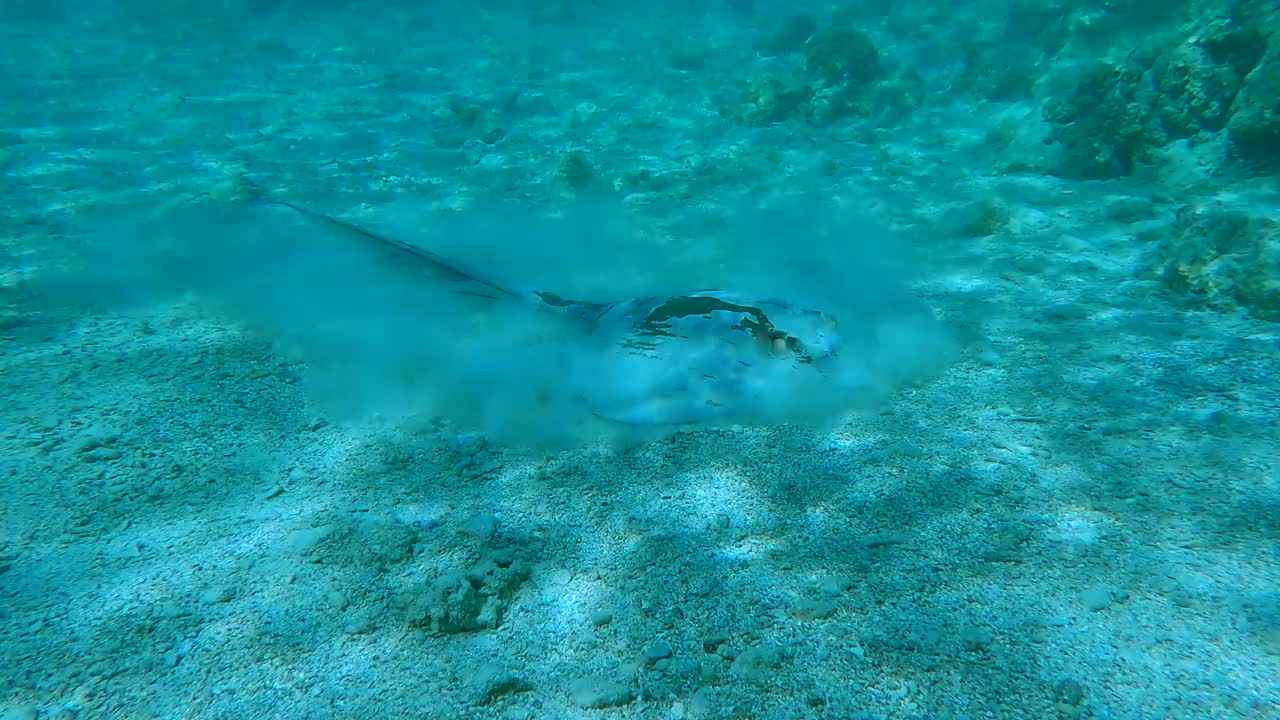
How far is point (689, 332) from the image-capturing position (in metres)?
4.38

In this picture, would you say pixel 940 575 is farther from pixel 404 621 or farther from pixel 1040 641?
pixel 404 621

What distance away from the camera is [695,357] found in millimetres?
4230

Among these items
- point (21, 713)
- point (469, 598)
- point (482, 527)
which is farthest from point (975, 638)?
point (21, 713)

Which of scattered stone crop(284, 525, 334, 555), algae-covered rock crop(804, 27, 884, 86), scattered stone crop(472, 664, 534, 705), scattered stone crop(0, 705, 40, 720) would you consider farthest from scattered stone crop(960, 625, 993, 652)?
algae-covered rock crop(804, 27, 884, 86)

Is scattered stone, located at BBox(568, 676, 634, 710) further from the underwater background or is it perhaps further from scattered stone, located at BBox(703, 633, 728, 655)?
scattered stone, located at BBox(703, 633, 728, 655)

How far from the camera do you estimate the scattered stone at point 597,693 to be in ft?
7.21

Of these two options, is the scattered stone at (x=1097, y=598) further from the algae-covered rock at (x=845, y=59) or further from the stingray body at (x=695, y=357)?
the algae-covered rock at (x=845, y=59)

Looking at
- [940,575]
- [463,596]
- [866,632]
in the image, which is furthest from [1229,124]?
[463,596]

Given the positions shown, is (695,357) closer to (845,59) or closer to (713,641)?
(713,641)

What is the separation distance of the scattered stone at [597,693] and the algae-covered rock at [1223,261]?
5674mm

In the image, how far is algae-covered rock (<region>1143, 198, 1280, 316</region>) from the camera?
4.73m

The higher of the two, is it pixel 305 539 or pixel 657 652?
pixel 305 539

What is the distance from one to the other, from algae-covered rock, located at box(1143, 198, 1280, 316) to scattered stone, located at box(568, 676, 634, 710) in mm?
5674

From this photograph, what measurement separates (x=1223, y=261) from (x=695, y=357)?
470 cm
